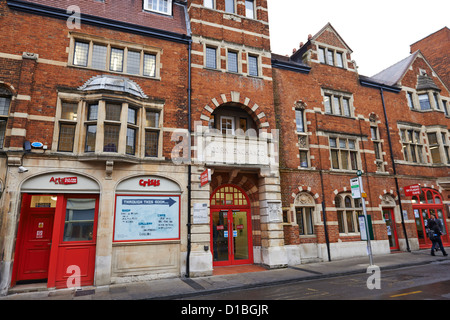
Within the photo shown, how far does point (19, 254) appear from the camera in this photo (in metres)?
9.37

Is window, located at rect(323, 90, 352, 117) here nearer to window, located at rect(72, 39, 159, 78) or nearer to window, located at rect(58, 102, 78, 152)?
window, located at rect(72, 39, 159, 78)

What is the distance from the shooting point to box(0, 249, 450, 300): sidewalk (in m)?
8.19

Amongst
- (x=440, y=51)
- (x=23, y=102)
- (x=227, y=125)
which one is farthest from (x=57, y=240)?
(x=440, y=51)

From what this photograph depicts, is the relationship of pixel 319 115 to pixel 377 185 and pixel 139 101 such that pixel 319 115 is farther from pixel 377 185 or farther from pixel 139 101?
pixel 139 101

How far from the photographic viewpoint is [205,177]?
11.0 m

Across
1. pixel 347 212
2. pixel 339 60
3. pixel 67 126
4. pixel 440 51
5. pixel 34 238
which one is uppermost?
pixel 440 51

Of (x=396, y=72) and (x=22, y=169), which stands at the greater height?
(x=396, y=72)

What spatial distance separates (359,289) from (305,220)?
614 cm

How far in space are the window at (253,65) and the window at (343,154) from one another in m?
6.12

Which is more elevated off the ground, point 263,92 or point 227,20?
point 227,20

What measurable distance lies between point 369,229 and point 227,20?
1185 cm

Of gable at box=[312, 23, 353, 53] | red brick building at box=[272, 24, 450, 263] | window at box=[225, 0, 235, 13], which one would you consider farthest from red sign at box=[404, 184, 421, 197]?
window at box=[225, 0, 235, 13]

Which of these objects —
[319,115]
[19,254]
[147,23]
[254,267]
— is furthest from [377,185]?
[19,254]

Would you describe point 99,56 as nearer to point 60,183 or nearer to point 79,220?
point 60,183
